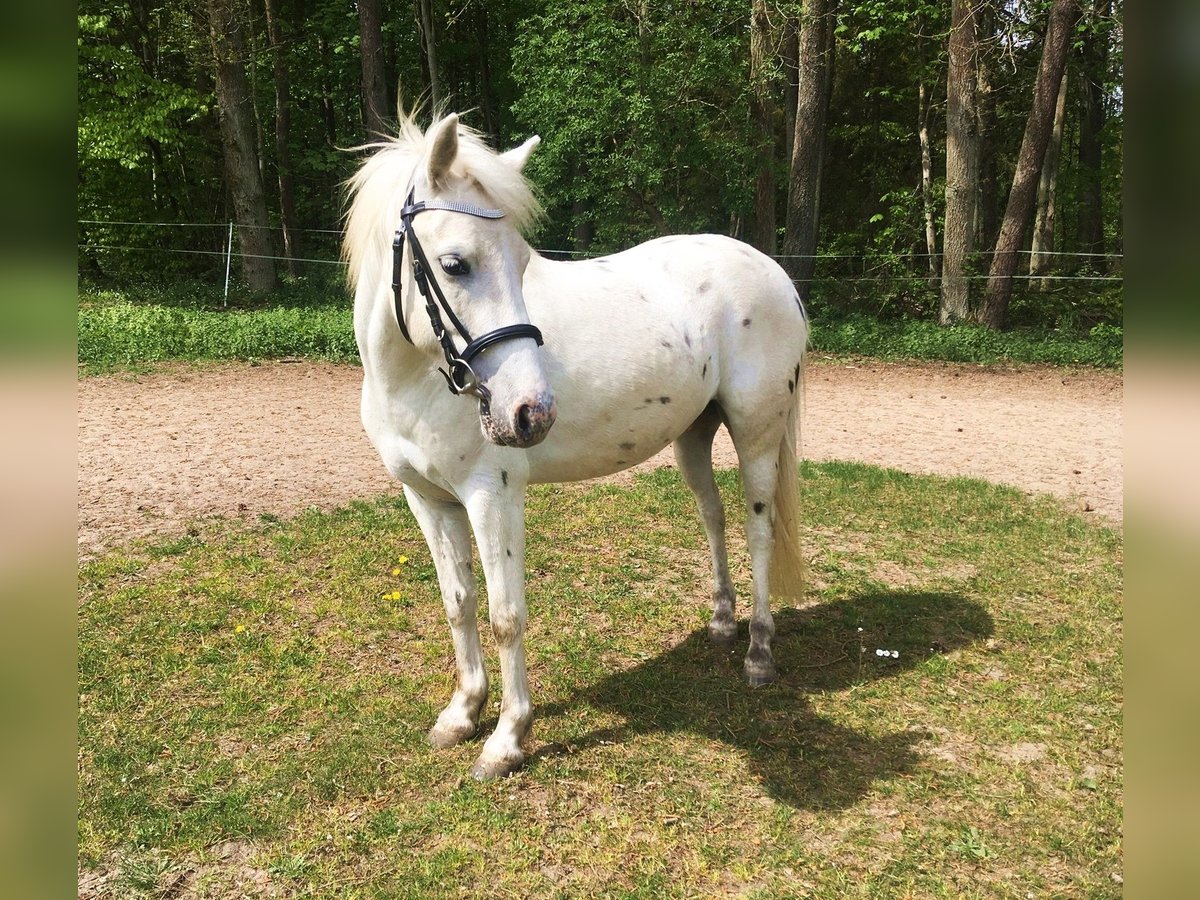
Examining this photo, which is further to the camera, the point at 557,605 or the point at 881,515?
the point at 881,515

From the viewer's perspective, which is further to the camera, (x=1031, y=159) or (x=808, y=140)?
(x=808, y=140)

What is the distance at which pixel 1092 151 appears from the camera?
1889cm

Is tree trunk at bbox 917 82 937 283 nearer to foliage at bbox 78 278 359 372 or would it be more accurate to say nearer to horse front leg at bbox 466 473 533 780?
foliage at bbox 78 278 359 372

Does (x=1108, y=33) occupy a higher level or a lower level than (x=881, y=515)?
higher

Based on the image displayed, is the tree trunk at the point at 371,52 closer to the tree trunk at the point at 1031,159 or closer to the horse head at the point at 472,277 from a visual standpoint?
the tree trunk at the point at 1031,159

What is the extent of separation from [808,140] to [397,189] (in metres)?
12.5

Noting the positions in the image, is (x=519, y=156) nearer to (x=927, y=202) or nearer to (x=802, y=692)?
(x=802, y=692)

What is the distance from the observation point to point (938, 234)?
639 inches

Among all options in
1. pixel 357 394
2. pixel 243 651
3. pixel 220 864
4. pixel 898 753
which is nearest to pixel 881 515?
pixel 898 753

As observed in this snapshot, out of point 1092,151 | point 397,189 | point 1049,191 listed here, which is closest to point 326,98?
point 1049,191

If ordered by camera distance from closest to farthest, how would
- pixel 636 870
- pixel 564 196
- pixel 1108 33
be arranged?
pixel 636 870 → pixel 1108 33 → pixel 564 196

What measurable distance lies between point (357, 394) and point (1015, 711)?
26.2 ft

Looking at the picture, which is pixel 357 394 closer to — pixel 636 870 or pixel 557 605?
pixel 557 605

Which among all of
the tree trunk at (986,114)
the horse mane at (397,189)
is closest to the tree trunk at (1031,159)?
the tree trunk at (986,114)
